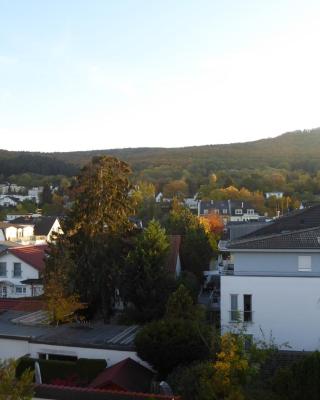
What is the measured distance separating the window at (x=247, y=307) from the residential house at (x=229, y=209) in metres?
76.1

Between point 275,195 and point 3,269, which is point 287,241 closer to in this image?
point 3,269

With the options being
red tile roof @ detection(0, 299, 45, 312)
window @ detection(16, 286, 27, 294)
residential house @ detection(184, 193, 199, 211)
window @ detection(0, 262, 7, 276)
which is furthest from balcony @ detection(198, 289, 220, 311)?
residential house @ detection(184, 193, 199, 211)

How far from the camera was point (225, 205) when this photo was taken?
101 meters

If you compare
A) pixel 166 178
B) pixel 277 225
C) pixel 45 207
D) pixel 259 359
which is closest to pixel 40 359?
pixel 259 359

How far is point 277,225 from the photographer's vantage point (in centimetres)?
2753

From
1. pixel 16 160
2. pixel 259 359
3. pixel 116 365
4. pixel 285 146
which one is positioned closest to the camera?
pixel 259 359

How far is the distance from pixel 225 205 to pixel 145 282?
77720 mm

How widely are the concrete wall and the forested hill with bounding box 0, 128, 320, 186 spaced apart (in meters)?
119

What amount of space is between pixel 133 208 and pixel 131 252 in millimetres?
2247

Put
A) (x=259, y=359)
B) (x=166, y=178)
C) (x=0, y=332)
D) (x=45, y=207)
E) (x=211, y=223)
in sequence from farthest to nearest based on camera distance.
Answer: (x=166, y=178), (x=45, y=207), (x=211, y=223), (x=0, y=332), (x=259, y=359)

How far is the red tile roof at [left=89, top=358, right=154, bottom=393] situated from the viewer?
1758 centimetres

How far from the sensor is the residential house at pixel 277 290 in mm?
21359

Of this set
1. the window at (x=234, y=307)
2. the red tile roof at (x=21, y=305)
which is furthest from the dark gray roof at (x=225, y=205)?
the window at (x=234, y=307)

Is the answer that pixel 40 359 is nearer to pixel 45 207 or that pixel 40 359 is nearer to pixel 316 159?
pixel 45 207
